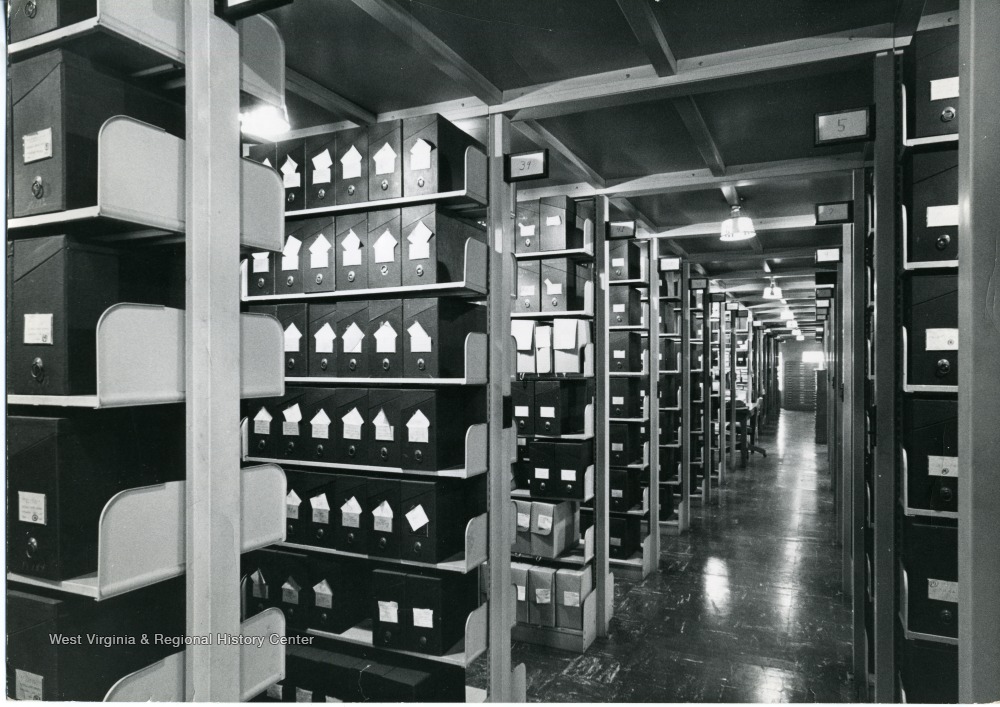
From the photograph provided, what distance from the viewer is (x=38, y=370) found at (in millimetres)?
1388

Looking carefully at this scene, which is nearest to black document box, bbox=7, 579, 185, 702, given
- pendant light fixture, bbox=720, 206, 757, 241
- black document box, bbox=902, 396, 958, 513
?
black document box, bbox=902, 396, 958, 513

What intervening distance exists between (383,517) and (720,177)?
2.78m

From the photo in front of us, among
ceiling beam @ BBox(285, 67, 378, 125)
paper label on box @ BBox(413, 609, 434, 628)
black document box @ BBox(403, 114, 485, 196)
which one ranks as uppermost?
ceiling beam @ BBox(285, 67, 378, 125)

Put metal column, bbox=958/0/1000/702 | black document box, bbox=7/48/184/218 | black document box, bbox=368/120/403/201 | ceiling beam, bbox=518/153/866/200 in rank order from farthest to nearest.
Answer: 1. ceiling beam, bbox=518/153/866/200
2. black document box, bbox=368/120/403/201
3. black document box, bbox=7/48/184/218
4. metal column, bbox=958/0/1000/702

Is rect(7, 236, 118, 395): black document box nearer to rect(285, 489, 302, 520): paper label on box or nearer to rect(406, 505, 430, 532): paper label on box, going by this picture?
rect(406, 505, 430, 532): paper label on box

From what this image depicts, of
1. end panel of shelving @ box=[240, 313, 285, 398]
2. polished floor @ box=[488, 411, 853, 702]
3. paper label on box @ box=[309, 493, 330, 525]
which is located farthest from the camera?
polished floor @ box=[488, 411, 853, 702]

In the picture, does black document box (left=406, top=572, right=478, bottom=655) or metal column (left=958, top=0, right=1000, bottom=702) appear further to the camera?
black document box (left=406, top=572, right=478, bottom=655)

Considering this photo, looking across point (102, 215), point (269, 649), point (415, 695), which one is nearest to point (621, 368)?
point (415, 695)

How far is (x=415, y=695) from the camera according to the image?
249 centimetres

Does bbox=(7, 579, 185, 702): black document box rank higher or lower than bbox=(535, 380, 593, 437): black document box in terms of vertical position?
lower

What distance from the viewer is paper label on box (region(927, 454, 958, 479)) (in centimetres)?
199

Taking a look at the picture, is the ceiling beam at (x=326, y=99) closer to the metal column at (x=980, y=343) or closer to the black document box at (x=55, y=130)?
the black document box at (x=55, y=130)

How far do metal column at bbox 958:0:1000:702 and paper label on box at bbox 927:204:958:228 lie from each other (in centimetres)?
120

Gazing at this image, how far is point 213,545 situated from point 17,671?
20.0 inches
